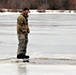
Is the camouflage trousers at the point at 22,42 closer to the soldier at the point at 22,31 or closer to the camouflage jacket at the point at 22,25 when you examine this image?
the soldier at the point at 22,31

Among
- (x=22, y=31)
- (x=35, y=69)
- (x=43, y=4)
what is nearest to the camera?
(x=35, y=69)

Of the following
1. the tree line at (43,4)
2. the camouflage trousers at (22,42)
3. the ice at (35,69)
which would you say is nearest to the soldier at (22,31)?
the camouflage trousers at (22,42)

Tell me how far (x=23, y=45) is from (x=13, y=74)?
115 inches

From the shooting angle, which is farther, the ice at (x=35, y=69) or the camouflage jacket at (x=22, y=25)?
the camouflage jacket at (x=22, y=25)

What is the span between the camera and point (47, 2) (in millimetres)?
124812

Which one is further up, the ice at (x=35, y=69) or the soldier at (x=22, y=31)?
the soldier at (x=22, y=31)

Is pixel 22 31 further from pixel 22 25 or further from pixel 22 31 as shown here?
pixel 22 25

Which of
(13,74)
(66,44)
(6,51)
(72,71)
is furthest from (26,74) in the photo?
(66,44)

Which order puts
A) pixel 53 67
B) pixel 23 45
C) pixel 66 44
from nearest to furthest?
pixel 53 67 < pixel 23 45 < pixel 66 44

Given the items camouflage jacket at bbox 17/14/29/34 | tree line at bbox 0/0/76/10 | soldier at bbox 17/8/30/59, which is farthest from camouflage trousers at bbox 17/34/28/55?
tree line at bbox 0/0/76/10

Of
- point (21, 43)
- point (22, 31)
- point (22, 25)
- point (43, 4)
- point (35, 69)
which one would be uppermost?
point (22, 25)

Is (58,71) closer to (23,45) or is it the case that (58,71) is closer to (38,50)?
(23,45)

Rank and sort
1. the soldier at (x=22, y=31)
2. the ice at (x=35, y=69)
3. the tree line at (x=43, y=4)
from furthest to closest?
1. the tree line at (x=43, y=4)
2. the soldier at (x=22, y=31)
3. the ice at (x=35, y=69)

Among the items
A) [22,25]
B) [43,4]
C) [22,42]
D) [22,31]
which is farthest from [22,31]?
[43,4]
